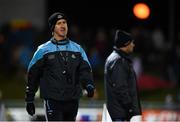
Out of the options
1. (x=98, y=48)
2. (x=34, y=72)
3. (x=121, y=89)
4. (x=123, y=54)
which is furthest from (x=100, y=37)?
(x=34, y=72)

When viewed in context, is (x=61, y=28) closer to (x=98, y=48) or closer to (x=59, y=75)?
(x=59, y=75)

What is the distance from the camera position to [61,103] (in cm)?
1322

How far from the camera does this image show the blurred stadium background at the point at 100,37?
26219mm

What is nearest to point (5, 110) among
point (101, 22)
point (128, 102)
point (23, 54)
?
point (23, 54)

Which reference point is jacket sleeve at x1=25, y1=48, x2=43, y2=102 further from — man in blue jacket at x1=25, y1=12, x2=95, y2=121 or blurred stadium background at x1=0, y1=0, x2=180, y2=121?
blurred stadium background at x1=0, y1=0, x2=180, y2=121

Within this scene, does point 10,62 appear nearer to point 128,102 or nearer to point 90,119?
point 90,119

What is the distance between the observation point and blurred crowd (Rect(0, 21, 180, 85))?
26575mm

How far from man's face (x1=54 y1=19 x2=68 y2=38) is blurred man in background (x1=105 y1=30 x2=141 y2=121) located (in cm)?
168

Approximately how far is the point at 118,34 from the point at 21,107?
673 centimetres

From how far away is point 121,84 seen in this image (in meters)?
14.5

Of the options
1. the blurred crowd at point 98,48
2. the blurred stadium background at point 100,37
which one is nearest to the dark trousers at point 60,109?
the blurred stadium background at point 100,37

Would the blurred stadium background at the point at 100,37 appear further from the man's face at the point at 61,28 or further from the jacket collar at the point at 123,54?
the man's face at the point at 61,28

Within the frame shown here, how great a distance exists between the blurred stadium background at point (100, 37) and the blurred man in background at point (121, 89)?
944cm

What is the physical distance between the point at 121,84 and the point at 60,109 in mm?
1634
